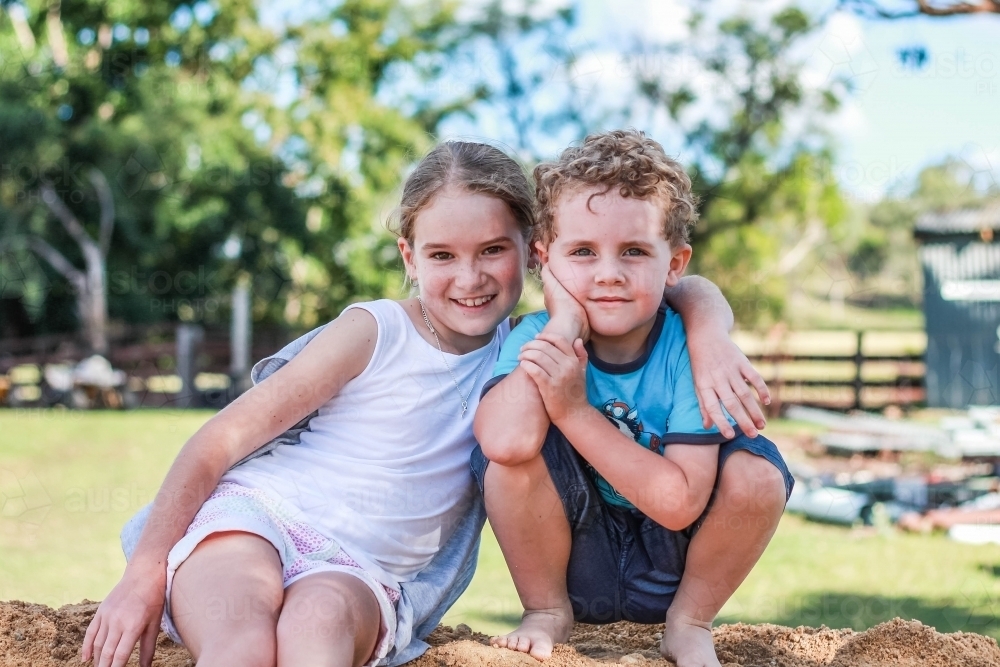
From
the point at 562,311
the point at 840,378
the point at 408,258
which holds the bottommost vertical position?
the point at 840,378

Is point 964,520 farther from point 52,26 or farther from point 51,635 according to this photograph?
point 52,26

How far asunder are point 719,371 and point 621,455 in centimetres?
29

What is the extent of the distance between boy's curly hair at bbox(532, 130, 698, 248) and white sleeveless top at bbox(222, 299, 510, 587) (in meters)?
0.42

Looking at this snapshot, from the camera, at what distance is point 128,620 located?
182 cm

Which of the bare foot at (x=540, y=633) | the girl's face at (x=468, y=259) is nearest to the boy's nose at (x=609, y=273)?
the girl's face at (x=468, y=259)

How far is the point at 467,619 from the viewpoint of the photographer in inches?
165

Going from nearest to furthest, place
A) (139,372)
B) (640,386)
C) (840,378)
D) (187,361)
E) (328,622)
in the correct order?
(328,622) → (640,386) → (840,378) → (187,361) → (139,372)

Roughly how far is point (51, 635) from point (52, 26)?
20.8 m

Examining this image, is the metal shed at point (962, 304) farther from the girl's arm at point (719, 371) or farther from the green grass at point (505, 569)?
the girl's arm at point (719, 371)

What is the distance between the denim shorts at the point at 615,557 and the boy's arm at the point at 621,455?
0.51 ft

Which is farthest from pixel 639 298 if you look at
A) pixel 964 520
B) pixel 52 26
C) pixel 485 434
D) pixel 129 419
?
pixel 52 26

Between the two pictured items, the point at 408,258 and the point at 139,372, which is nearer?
the point at 408,258

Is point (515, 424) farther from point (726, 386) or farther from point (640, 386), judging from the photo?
point (726, 386)

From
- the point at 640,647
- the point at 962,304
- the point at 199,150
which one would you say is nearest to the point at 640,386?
the point at 640,647
